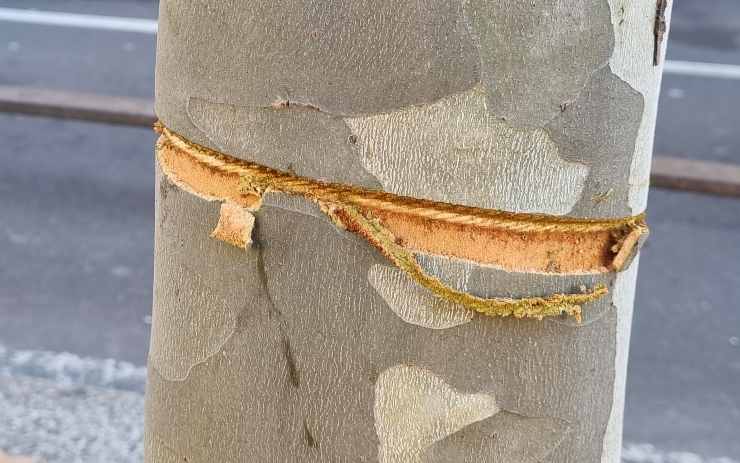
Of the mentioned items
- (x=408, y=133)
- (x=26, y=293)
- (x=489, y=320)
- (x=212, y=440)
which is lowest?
(x=26, y=293)

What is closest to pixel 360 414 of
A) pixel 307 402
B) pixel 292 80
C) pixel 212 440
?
pixel 307 402

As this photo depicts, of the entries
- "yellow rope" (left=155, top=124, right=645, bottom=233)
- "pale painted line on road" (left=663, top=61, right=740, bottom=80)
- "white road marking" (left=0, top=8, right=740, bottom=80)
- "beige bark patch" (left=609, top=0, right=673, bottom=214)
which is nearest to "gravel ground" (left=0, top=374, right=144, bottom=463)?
"yellow rope" (left=155, top=124, right=645, bottom=233)

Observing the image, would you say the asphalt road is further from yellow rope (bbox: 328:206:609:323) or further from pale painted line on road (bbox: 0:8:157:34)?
yellow rope (bbox: 328:206:609:323)

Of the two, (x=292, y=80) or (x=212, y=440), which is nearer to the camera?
(x=292, y=80)

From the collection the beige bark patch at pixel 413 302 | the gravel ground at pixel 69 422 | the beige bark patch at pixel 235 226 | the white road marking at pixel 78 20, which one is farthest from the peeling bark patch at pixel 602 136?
the white road marking at pixel 78 20

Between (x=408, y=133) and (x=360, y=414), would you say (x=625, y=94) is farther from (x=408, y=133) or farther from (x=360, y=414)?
(x=360, y=414)

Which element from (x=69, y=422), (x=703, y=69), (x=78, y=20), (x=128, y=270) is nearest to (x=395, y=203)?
(x=69, y=422)
